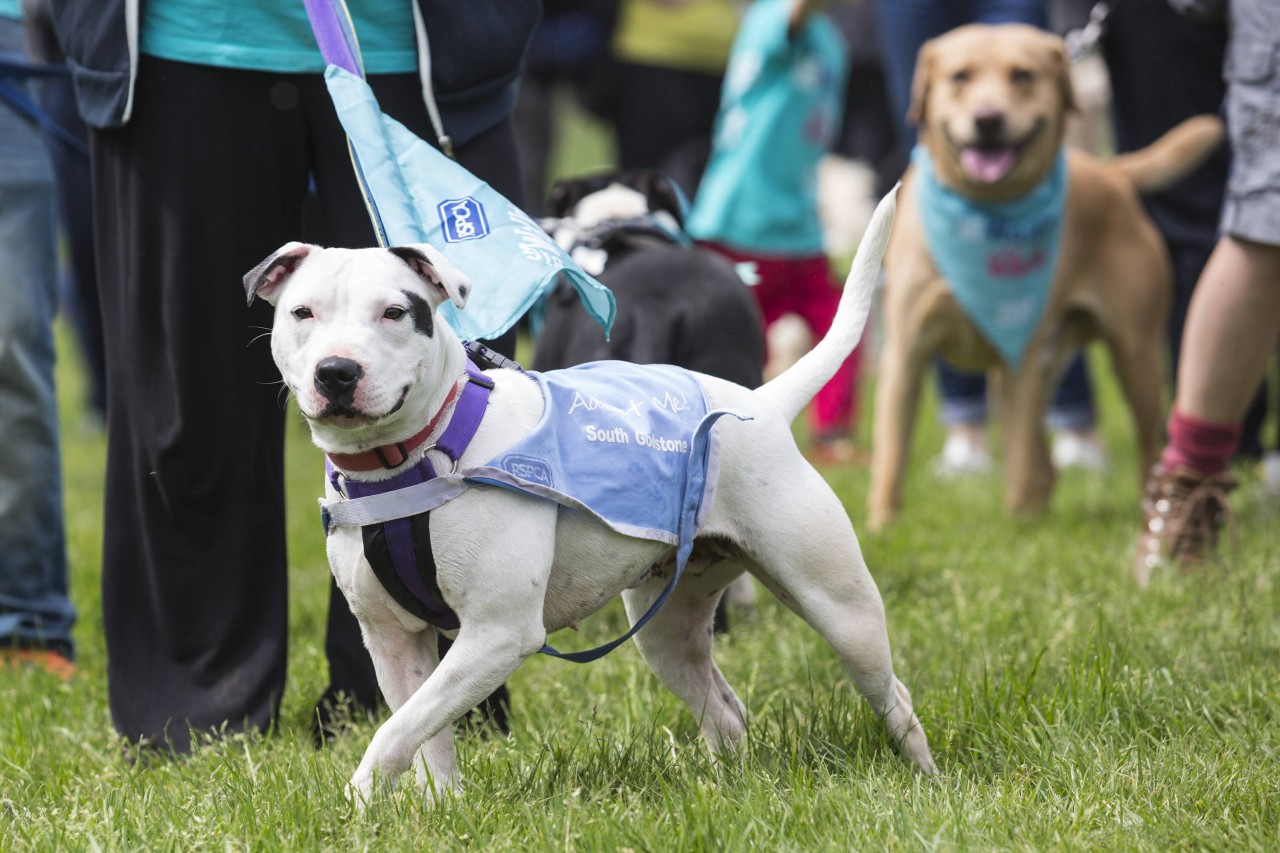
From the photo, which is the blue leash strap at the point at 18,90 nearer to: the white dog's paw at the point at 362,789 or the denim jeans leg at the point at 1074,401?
the white dog's paw at the point at 362,789

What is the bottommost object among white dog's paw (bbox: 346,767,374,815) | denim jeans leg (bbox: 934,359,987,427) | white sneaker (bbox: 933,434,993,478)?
white sneaker (bbox: 933,434,993,478)

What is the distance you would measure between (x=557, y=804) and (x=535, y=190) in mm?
8175

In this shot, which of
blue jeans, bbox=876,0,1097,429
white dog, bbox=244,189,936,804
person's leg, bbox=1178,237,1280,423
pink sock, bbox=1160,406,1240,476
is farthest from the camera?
blue jeans, bbox=876,0,1097,429

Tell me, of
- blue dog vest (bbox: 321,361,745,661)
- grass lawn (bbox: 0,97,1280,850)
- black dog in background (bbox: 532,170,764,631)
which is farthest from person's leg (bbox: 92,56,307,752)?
black dog in background (bbox: 532,170,764,631)

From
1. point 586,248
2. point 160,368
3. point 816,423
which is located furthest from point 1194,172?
point 160,368

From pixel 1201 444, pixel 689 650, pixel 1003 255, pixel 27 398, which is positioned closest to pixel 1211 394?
pixel 1201 444

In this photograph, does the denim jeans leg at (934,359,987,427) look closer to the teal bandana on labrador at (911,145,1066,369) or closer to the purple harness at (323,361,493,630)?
the teal bandana on labrador at (911,145,1066,369)

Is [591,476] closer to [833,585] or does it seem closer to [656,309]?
[833,585]

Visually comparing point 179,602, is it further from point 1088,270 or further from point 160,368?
point 1088,270

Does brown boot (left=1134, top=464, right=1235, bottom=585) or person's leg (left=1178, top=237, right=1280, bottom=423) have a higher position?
person's leg (left=1178, top=237, right=1280, bottom=423)

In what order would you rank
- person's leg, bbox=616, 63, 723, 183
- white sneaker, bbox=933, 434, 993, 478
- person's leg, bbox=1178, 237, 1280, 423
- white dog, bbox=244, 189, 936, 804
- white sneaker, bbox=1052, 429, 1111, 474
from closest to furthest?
white dog, bbox=244, 189, 936, 804 → person's leg, bbox=1178, 237, 1280, 423 → white sneaker, bbox=933, 434, 993, 478 → white sneaker, bbox=1052, 429, 1111, 474 → person's leg, bbox=616, 63, 723, 183

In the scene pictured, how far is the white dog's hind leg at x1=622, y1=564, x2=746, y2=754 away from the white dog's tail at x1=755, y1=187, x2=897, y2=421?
41 cm

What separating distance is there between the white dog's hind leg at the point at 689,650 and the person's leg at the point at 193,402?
864mm

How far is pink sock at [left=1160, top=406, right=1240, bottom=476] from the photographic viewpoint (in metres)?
4.43
